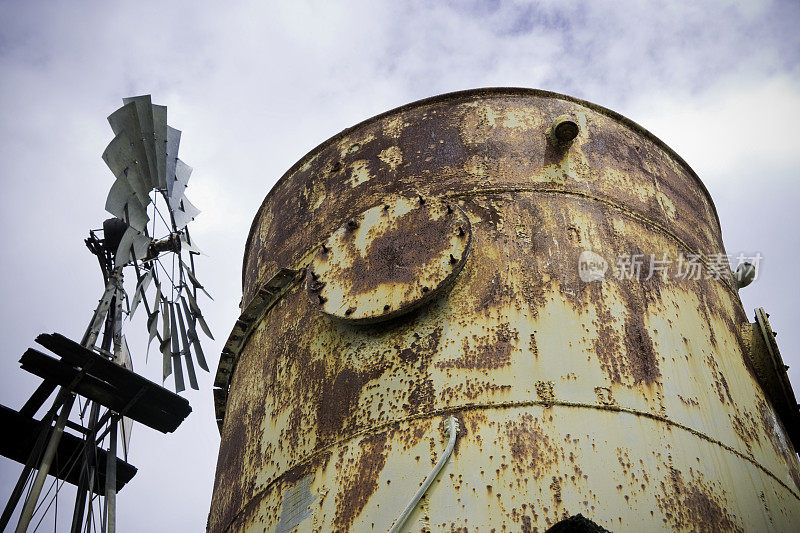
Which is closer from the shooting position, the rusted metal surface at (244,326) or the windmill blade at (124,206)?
the rusted metal surface at (244,326)

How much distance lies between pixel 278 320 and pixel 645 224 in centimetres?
287

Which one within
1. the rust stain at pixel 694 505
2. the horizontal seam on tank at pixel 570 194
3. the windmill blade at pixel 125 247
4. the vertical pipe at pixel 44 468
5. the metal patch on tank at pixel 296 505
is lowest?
the rust stain at pixel 694 505

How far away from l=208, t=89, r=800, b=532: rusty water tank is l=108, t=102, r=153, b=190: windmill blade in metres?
1.75

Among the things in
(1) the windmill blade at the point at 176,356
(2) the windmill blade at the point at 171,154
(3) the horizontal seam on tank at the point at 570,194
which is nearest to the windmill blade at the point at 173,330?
(1) the windmill blade at the point at 176,356

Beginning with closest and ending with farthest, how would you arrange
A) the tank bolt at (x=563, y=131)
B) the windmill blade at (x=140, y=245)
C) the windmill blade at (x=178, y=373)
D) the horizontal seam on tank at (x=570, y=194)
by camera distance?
the horizontal seam on tank at (x=570, y=194)
the tank bolt at (x=563, y=131)
the windmill blade at (x=178, y=373)
the windmill blade at (x=140, y=245)

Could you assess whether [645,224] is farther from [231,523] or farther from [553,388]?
[231,523]

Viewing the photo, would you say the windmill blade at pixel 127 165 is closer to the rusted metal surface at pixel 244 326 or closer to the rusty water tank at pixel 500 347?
the rusty water tank at pixel 500 347

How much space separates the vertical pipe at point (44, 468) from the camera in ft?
18.6

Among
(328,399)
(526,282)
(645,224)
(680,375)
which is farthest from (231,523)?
(645,224)

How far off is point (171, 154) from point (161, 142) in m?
0.20

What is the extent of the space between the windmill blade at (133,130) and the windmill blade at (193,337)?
1244mm

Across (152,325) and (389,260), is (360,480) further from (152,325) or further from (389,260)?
(152,325)

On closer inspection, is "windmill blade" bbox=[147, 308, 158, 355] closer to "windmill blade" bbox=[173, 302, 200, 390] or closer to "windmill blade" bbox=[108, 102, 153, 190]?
"windmill blade" bbox=[173, 302, 200, 390]

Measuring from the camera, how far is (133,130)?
7527mm
